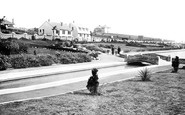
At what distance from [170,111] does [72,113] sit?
4.00 meters

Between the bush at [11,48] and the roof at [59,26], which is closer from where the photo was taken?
the bush at [11,48]

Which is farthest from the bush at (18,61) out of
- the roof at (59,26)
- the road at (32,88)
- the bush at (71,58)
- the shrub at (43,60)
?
the roof at (59,26)

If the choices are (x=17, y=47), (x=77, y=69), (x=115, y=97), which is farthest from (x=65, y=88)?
(x=17, y=47)

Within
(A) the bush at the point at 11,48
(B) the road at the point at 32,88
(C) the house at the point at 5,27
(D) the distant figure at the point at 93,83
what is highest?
(C) the house at the point at 5,27

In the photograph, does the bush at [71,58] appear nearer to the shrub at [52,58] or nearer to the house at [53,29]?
the shrub at [52,58]

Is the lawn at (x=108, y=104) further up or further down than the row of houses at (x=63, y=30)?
further down

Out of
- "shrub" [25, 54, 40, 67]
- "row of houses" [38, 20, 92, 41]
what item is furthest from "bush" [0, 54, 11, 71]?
"row of houses" [38, 20, 92, 41]

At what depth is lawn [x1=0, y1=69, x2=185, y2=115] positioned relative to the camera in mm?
7641

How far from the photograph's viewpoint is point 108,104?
8680mm

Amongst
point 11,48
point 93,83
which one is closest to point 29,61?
point 11,48

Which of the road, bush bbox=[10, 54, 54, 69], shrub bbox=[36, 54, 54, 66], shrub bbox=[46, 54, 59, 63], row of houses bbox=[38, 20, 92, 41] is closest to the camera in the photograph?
the road

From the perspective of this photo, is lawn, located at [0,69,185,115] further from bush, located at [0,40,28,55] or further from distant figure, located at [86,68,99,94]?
bush, located at [0,40,28,55]

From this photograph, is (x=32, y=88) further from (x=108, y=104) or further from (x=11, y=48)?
(x=11, y=48)

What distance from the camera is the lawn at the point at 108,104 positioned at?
7.64 m
